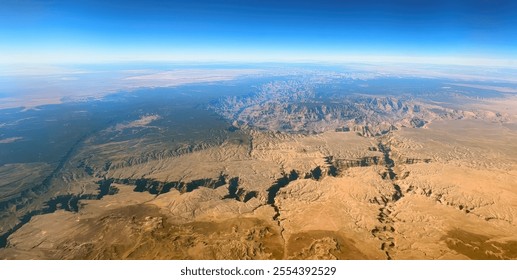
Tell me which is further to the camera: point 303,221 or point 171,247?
point 303,221

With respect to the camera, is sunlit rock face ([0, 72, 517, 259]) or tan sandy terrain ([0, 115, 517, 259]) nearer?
tan sandy terrain ([0, 115, 517, 259])

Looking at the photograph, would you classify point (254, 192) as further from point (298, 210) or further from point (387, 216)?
point (387, 216)

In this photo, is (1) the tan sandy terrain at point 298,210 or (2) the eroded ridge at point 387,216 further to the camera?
(2) the eroded ridge at point 387,216

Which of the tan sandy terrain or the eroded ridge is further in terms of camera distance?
the eroded ridge

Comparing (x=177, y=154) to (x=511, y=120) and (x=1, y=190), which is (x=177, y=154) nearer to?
(x=1, y=190)

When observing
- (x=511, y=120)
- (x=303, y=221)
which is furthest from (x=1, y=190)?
(x=511, y=120)

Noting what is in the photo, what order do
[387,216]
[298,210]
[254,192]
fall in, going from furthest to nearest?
[254,192] < [298,210] < [387,216]

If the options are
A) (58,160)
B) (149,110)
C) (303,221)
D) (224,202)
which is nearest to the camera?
(303,221)

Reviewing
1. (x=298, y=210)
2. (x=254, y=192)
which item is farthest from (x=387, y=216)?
(x=254, y=192)

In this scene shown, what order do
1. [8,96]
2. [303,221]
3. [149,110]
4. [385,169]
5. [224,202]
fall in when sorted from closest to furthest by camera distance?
[303,221], [224,202], [385,169], [149,110], [8,96]

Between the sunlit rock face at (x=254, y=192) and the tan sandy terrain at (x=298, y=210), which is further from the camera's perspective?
the sunlit rock face at (x=254, y=192)

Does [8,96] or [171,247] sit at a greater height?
[8,96]
